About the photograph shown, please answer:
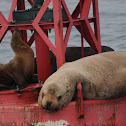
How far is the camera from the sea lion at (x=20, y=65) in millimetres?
8055

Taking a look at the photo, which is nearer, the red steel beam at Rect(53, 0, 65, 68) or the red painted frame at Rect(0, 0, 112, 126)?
the red painted frame at Rect(0, 0, 112, 126)

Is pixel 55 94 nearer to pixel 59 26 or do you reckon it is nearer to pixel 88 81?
pixel 88 81

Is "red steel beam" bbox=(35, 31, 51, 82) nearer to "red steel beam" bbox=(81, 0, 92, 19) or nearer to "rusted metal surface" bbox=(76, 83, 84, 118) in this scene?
"red steel beam" bbox=(81, 0, 92, 19)

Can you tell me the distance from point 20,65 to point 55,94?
170 cm

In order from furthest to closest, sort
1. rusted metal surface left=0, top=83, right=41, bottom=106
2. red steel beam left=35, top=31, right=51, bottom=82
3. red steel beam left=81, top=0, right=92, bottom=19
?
red steel beam left=81, top=0, right=92, bottom=19
red steel beam left=35, top=31, right=51, bottom=82
rusted metal surface left=0, top=83, right=41, bottom=106

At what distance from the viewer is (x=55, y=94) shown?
21.9 ft

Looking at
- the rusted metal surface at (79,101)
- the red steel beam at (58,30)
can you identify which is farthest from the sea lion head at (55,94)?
the red steel beam at (58,30)

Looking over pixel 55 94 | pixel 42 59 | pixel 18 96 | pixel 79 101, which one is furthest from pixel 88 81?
pixel 42 59

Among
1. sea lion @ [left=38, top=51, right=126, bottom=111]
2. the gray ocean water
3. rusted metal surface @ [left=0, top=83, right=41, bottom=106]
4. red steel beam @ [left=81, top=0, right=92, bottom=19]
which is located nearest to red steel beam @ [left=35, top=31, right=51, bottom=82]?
red steel beam @ [left=81, top=0, right=92, bottom=19]

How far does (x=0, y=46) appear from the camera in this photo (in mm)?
22188

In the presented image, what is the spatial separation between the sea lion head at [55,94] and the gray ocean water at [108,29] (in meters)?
12.6

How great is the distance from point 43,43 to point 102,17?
2018 cm

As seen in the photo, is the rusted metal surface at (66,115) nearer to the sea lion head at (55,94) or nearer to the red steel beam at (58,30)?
the sea lion head at (55,94)

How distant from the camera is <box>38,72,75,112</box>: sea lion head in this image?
21.9 ft
